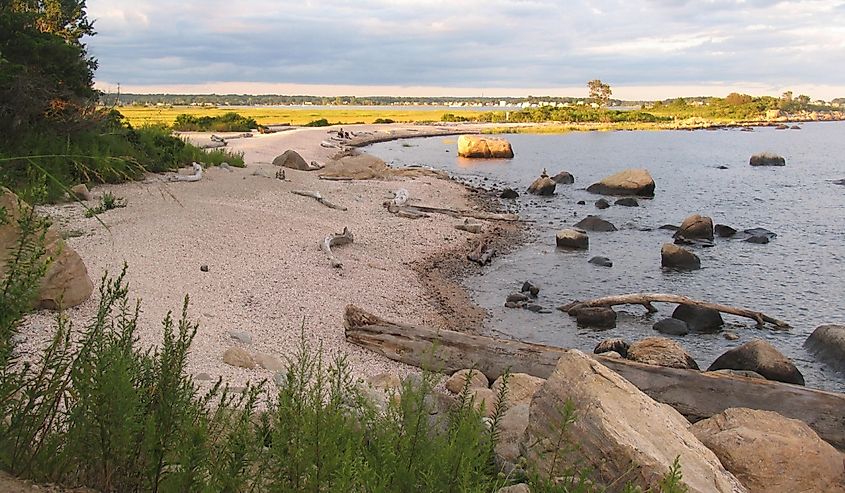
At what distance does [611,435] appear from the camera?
414 cm

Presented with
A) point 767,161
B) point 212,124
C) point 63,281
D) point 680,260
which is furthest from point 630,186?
point 212,124

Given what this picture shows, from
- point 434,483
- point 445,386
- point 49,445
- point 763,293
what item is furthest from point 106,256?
point 763,293

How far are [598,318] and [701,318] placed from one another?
190cm

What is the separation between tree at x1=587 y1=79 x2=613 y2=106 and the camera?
137m

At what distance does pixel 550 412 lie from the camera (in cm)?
467

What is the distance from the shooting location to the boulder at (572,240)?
1967 centimetres

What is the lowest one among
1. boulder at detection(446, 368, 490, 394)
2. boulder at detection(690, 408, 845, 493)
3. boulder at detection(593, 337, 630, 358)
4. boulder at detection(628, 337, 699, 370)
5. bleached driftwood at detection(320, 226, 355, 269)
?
boulder at detection(593, 337, 630, 358)

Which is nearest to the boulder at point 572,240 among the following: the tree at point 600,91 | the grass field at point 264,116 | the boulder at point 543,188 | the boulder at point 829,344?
the boulder at point 829,344

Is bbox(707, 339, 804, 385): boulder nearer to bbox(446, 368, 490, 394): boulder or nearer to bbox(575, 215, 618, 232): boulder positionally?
bbox(446, 368, 490, 394): boulder

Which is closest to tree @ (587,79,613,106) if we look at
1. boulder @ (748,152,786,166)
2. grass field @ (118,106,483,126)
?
grass field @ (118,106,483,126)

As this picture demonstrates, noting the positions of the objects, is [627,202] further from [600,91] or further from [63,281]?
[600,91]

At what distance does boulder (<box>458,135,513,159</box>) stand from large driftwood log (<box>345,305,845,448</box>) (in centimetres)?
4216

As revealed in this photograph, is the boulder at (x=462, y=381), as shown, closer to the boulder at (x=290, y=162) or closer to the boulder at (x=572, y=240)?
the boulder at (x=572, y=240)

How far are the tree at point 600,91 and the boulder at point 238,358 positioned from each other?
452ft
